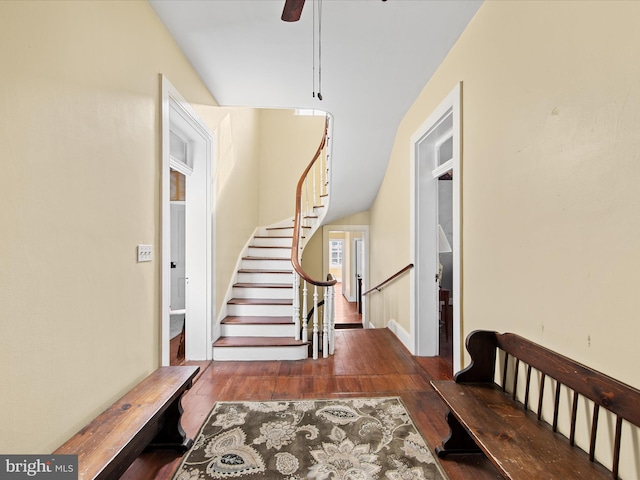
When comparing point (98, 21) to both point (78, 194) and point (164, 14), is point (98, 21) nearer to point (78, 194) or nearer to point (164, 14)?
point (164, 14)

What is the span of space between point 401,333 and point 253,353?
5.88ft

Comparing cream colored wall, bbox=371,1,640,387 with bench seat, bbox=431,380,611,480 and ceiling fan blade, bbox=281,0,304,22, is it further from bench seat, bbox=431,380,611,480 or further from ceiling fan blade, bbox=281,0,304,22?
ceiling fan blade, bbox=281,0,304,22

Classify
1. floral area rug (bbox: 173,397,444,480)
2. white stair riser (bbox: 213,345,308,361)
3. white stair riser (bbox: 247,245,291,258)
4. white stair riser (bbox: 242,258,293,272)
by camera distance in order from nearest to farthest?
1. floral area rug (bbox: 173,397,444,480)
2. white stair riser (bbox: 213,345,308,361)
3. white stair riser (bbox: 242,258,293,272)
4. white stair riser (bbox: 247,245,291,258)

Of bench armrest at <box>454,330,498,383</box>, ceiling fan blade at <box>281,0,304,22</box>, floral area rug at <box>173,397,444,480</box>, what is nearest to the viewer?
ceiling fan blade at <box>281,0,304,22</box>

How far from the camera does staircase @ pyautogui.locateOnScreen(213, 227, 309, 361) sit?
3104mm

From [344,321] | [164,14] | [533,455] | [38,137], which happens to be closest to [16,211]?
[38,137]

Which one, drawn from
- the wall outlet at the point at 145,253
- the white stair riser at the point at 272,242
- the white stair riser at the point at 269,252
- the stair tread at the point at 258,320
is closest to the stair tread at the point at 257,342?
the stair tread at the point at 258,320

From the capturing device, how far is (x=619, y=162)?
106 cm

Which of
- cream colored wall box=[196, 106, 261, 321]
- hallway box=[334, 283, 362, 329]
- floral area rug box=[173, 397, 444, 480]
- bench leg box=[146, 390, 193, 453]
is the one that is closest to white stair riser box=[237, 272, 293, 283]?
cream colored wall box=[196, 106, 261, 321]

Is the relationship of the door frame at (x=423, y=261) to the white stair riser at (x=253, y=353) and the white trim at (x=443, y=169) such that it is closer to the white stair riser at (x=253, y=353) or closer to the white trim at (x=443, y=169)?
the white trim at (x=443, y=169)

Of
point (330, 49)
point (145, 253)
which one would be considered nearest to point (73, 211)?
point (145, 253)

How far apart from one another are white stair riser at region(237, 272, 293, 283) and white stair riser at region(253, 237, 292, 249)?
0.91 m

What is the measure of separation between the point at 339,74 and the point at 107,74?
6.07 ft

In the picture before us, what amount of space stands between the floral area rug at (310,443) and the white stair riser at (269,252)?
8.88 feet
